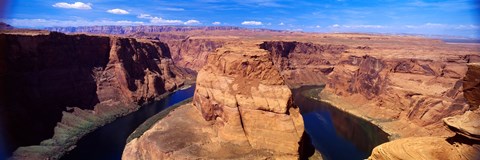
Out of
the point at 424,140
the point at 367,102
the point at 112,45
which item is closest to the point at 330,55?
the point at 367,102

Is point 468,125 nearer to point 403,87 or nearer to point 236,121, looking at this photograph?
point 236,121

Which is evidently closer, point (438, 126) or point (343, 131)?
point (438, 126)

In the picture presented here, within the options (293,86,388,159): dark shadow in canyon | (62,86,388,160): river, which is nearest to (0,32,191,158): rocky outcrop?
(62,86,388,160): river

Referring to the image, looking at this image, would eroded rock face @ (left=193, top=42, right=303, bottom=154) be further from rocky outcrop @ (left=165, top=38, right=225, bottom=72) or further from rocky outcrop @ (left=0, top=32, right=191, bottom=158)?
rocky outcrop @ (left=165, top=38, right=225, bottom=72)

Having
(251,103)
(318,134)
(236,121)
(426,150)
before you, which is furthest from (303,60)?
(426,150)

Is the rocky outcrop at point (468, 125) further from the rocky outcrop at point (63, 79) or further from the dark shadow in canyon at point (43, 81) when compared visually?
the dark shadow in canyon at point (43, 81)

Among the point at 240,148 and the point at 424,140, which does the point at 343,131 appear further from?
the point at 424,140

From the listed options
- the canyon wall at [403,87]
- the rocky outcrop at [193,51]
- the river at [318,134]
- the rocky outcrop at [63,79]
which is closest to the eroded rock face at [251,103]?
the river at [318,134]
